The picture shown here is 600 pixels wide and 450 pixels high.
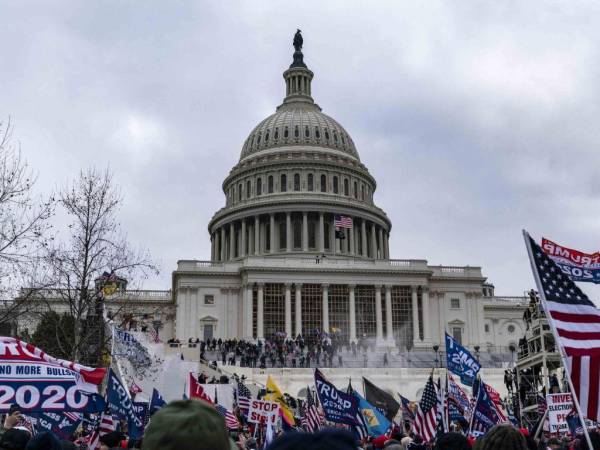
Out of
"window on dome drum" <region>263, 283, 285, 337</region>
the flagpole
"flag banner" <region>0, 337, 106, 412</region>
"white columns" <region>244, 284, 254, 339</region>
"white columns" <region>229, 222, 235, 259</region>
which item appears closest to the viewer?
the flagpole

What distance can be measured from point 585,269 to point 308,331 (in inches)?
2814

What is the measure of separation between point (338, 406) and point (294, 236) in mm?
81842

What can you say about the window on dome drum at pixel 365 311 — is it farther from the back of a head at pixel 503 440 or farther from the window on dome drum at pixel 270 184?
the back of a head at pixel 503 440

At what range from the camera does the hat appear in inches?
308

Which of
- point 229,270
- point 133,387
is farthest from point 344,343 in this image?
point 133,387

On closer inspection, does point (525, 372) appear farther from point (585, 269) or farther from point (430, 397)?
point (585, 269)

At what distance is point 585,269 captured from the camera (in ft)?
42.9

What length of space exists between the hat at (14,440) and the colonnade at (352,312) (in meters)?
74.8

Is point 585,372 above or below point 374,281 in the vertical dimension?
below

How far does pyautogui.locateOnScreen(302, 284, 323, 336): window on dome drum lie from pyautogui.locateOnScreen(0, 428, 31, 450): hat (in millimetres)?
75919

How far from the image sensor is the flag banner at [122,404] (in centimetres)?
1731

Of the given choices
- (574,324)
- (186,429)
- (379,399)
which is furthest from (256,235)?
(186,429)

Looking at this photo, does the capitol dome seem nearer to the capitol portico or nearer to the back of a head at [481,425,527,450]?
the capitol portico

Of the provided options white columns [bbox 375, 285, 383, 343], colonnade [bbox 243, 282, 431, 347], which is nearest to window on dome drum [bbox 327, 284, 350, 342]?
colonnade [bbox 243, 282, 431, 347]
